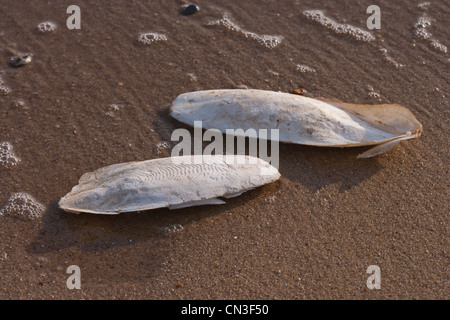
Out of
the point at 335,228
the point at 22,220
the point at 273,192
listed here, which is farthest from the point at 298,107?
the point at 22,220

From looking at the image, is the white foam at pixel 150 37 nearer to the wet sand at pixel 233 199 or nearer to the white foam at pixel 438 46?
the wet sand at pixel 233 199

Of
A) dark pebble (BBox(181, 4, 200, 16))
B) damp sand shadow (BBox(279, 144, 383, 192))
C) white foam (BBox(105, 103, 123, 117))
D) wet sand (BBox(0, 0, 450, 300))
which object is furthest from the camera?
dark pebble (BBox(181, 4, 200, 16))

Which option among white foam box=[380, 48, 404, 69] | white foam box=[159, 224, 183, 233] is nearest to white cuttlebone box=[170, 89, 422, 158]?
white foam box=[380, 48, 404, 69]

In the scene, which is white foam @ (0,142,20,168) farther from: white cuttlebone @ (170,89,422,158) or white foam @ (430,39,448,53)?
white foam @ (430,39,448,53)

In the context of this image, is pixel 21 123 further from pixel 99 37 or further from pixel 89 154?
pixel 99 37

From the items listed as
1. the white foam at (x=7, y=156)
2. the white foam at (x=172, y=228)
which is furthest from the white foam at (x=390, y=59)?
the white foam at (x=7, y=156)
